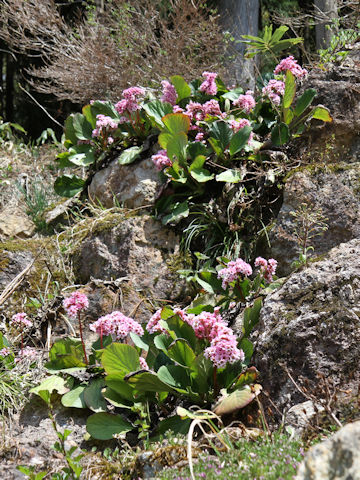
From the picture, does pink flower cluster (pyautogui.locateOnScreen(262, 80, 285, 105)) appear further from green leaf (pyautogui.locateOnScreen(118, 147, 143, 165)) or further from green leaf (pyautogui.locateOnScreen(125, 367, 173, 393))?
green leaf (pyautogui.locateOnScreen(125, 367, 173, 393))

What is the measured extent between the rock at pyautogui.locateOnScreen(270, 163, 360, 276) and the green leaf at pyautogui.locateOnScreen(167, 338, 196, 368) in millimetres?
1228

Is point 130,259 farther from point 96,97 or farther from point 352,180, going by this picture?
point 96,97

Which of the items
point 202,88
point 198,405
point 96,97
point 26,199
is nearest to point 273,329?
point 198,405

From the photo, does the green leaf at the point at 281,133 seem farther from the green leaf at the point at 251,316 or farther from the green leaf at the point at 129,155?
the green leaf at the point at 251,316

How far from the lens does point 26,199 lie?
5422 millimetres

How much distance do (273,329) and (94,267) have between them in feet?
5.83

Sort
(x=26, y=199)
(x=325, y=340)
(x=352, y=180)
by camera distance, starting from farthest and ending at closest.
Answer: (x=26, y=199) → (x=352, y=180) → (x=325, y=340)

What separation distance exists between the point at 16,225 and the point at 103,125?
5.14 feet

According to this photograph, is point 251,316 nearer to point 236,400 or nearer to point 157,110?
point 236,400

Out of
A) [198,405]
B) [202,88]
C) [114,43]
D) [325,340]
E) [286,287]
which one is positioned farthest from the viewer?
[114,43]

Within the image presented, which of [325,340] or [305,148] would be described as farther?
[305,148]

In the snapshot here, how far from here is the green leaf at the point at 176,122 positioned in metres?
3.94

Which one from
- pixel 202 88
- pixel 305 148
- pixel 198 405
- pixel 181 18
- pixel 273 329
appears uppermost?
pixel 181 18

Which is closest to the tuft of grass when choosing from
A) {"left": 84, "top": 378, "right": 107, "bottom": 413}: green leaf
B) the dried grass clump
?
{"left": 84, "top": 378, "right": 107, "bottom": 413}: green leaf
